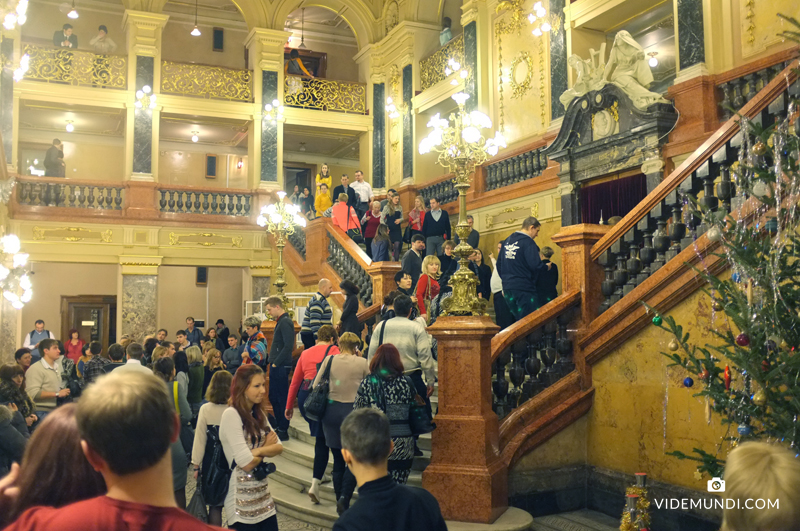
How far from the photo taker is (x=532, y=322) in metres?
6.91

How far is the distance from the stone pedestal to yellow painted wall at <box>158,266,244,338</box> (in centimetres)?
1752

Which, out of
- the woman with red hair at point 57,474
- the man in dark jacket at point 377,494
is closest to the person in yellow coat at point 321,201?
the man in dark jacket at point 377,494

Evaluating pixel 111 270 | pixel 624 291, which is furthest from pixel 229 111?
pixel 624 291

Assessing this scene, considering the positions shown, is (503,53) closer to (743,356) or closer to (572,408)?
(572,408)

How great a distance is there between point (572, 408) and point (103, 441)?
571cm

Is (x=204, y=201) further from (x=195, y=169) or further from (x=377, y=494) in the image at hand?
(x=377, y=494)

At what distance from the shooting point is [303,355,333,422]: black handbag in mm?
6180

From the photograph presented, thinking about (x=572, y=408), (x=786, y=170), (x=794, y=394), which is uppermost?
(x=786, y=170)

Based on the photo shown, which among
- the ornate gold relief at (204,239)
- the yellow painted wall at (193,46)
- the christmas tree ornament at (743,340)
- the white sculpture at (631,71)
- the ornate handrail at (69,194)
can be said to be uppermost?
the yellow painted wall at (193,46)

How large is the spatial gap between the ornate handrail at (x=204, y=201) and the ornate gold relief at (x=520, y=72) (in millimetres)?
7392

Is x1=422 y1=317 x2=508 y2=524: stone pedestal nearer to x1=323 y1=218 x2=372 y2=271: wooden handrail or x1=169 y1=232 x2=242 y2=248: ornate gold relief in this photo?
x1=323 y1=218 x2=372 y2=271: wooden handrail

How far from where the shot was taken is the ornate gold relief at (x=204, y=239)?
1806 cm

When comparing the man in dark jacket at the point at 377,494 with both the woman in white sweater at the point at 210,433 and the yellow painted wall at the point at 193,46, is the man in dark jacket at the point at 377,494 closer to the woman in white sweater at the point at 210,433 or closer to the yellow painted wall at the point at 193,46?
the woman in white sweater at the point at 210,433

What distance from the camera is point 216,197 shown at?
1872 centimetres
